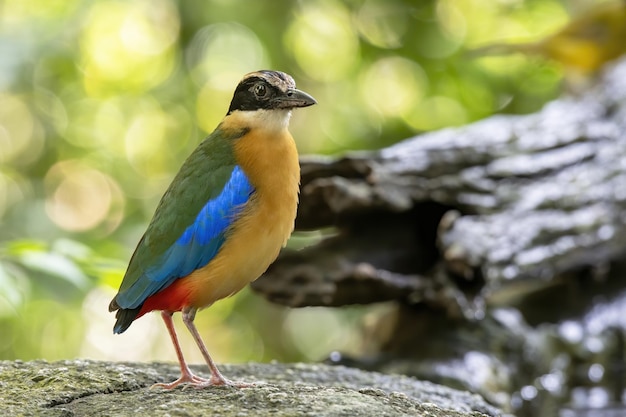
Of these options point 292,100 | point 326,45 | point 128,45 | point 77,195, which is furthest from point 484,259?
point 128,45

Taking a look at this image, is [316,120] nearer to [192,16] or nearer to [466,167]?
[192,16]

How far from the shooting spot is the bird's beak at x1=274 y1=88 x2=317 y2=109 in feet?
9.57

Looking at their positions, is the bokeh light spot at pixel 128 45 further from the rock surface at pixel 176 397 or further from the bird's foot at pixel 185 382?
the bird's foot at pixel 185 382

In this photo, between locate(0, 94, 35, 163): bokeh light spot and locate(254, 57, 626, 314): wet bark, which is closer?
locate(254, 57, 626, 314): wet bark

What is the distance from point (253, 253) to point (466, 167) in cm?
208

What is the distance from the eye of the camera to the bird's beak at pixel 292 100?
115 inches

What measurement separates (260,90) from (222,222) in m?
0.53

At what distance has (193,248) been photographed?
9.19 ft

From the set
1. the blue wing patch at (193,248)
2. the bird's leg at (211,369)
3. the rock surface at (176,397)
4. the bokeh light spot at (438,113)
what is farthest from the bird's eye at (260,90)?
the bokeh light spot at (438,113)

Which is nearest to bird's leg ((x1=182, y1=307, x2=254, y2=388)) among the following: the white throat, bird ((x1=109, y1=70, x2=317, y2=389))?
bird ((x1=109, y1=70, x2=317, y2=389))

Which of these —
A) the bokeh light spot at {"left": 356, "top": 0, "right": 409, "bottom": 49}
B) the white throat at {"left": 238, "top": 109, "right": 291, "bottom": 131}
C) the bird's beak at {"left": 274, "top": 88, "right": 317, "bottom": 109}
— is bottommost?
the white throat at {"left": 238, "top": 109, "right": 291, "bottom": 131}

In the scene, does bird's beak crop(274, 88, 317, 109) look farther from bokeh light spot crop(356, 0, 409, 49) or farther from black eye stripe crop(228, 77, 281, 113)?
bokeh light spot crop(356, 0, 409, 49)

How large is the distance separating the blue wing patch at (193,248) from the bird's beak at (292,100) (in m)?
0.35

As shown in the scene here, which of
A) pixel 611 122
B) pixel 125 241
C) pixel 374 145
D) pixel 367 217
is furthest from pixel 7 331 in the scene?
pixel 611 122
